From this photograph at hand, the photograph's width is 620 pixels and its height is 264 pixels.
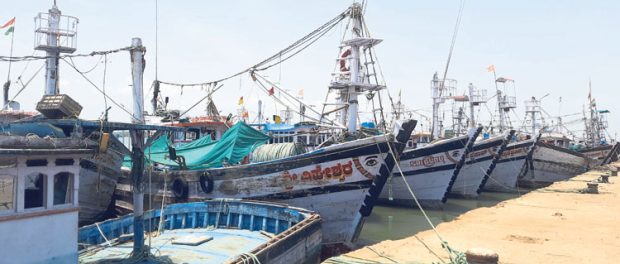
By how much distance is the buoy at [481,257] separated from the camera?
24.7 ft

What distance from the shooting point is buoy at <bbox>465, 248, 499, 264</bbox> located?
7535mm

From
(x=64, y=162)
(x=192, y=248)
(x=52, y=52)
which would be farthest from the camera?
(x=52, y=52)

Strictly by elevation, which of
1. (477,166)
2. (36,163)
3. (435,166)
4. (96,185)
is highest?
(36,163)

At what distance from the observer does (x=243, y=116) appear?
101 feet

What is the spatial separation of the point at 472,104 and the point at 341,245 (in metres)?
20.3

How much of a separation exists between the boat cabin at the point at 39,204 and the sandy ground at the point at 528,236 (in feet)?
15.8

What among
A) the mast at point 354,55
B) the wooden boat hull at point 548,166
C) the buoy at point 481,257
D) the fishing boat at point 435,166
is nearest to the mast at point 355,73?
the mast at point 354,55

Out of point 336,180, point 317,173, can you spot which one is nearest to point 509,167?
point 336,180

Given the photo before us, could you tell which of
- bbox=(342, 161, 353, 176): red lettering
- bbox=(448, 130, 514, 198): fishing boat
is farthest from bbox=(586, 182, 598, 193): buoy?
bbox=(342, 161, 353, 176): red lettering

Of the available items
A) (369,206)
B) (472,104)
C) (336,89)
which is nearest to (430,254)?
(369,206)

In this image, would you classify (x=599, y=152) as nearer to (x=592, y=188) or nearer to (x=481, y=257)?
(x=592, y=188)

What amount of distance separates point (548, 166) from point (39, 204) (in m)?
31.1

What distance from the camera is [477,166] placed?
2420 cm

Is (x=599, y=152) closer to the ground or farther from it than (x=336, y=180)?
farther from it
